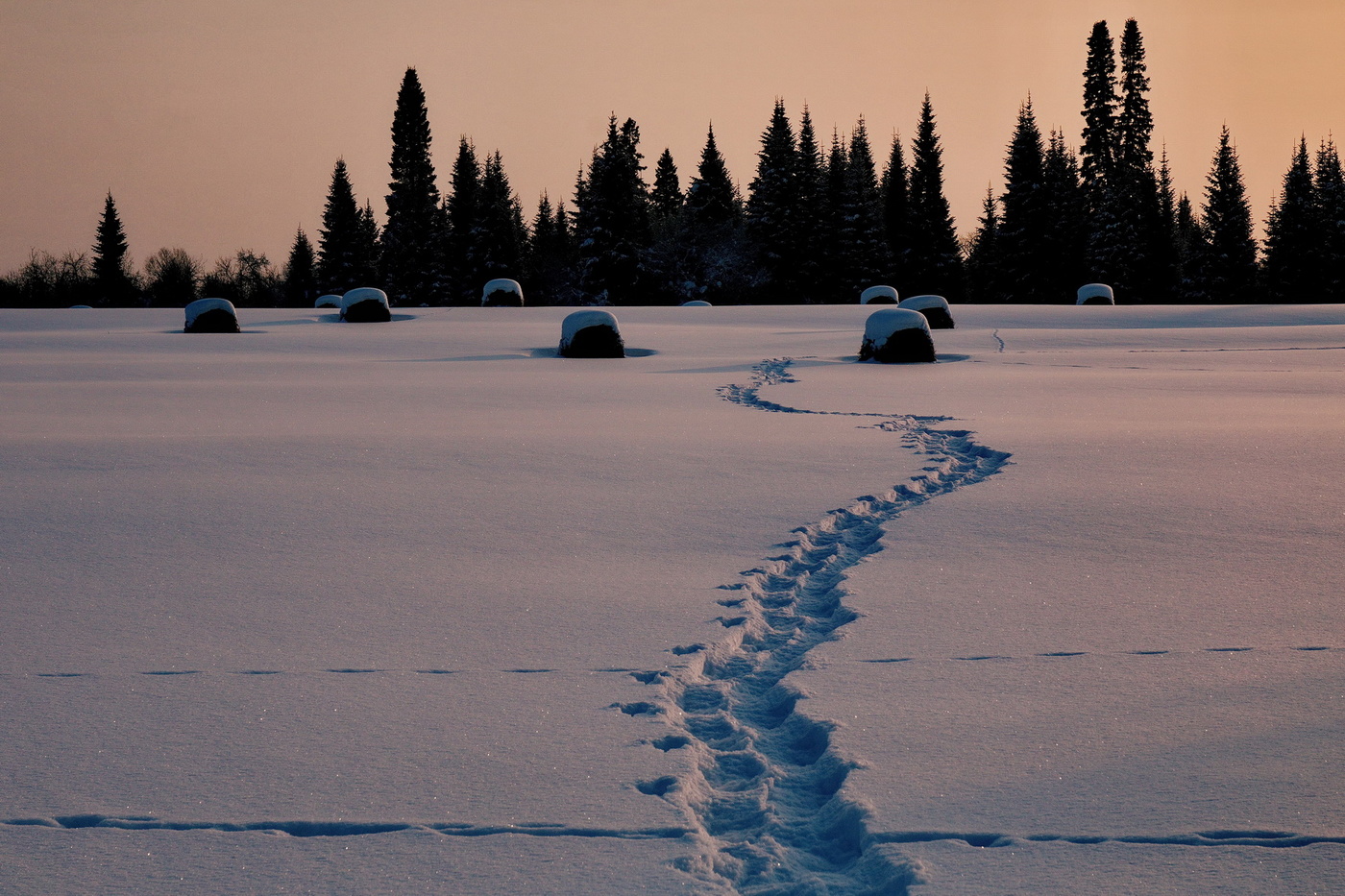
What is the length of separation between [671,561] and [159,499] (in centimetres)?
243

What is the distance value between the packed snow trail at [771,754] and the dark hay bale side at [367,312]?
15.4m

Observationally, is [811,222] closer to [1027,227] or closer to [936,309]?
[1027,227]

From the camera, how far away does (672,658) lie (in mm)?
3146

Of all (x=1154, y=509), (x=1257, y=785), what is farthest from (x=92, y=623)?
(x=1154, y=509)

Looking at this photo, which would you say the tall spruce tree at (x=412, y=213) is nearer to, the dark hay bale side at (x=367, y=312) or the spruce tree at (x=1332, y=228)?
the dark hay bale side at (x=367, y=312)

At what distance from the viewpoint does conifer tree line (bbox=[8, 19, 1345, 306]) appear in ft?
137

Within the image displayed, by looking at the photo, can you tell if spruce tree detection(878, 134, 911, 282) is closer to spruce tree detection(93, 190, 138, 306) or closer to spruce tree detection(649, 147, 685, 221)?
spruce tree detection(649, 147, 685, 221)

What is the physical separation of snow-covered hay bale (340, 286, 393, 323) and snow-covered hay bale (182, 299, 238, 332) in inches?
93.9

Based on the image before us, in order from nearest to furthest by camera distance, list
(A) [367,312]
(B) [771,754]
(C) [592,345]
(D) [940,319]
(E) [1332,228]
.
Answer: (B) [771,754]
(C) [592,345]
(D) [940,319]
(A) [367,312]
(E) [1332,228]

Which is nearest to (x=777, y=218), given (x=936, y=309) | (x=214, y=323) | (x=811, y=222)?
(x=811, y=222)

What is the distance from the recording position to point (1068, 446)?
20.6 ft

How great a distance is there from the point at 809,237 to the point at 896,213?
228 inches

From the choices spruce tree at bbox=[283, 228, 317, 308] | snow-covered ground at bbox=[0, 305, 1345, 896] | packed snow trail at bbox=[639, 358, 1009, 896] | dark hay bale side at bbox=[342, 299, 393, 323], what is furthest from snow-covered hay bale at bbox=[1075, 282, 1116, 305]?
spruce tree at bbox=[283, 228, 317, 308]

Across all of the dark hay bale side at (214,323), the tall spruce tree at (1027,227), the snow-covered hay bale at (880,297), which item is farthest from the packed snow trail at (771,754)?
the tall spruce tree at (1027,227)
